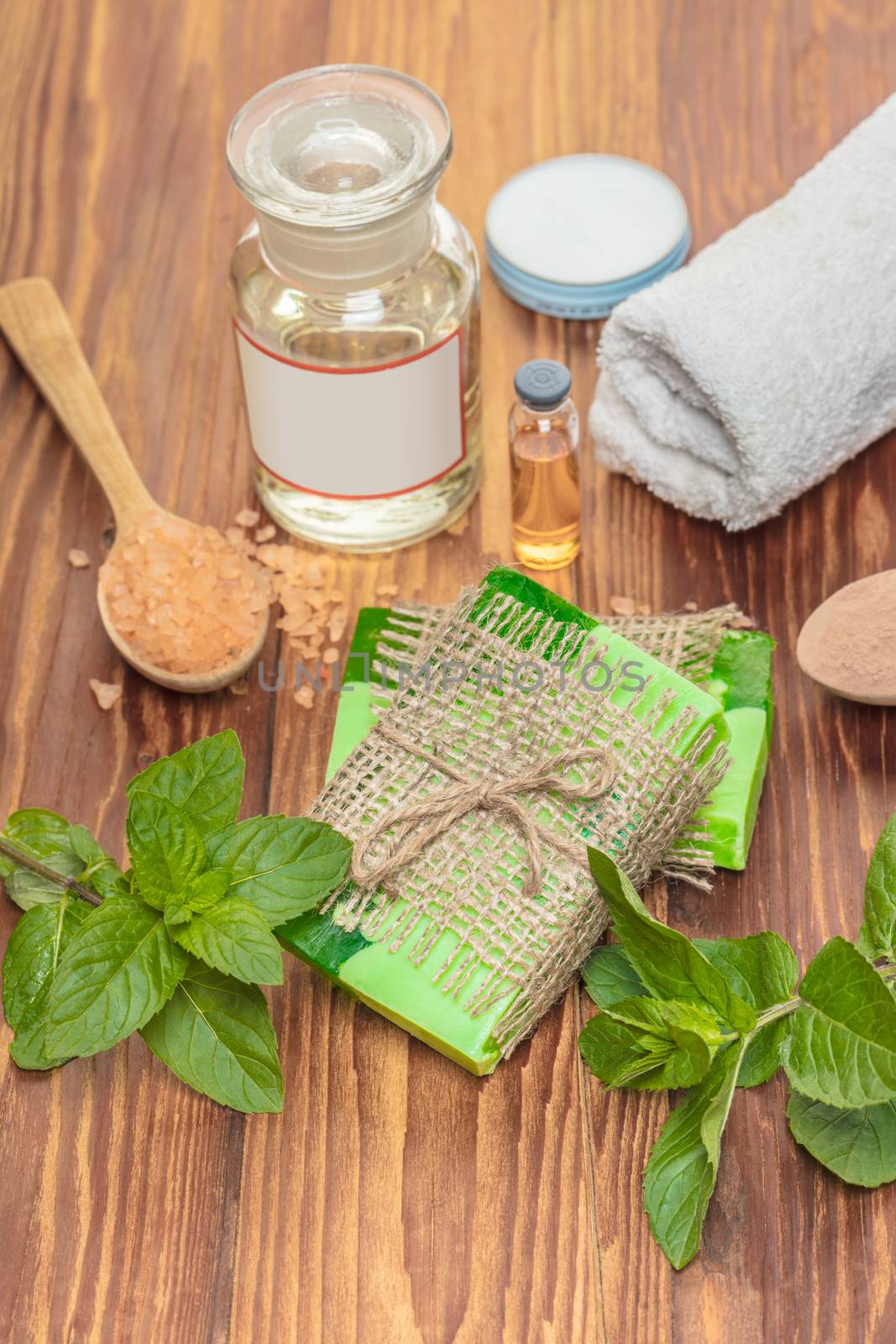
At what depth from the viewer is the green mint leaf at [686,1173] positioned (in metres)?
0.68

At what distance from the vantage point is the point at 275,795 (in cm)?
88

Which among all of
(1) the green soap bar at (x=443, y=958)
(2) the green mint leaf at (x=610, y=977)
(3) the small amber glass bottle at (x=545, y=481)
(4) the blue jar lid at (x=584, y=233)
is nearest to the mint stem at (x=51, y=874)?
(1) the green soap bar at (x=443, y=958)

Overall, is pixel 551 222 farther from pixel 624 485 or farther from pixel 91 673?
pixel 91 673

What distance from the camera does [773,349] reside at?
898 millimetres

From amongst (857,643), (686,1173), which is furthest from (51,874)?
(857,643)

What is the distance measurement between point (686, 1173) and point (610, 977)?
11cm

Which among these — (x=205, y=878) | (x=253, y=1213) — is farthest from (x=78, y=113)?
(x=253, y=1213)

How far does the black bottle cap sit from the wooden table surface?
0.14 m

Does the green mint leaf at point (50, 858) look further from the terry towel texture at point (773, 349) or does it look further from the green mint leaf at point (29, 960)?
the terry towel texture at point (773, 349)

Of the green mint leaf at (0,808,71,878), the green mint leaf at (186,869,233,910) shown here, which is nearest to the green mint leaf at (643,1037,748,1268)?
the green mint leaf at (186,869,233,910)

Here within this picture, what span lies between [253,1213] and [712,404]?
530 mm

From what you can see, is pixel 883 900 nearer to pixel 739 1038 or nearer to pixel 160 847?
pixel 739 1038

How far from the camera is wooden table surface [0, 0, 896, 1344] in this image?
27.9 inches

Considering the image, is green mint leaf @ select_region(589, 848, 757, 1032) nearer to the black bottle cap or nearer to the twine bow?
the twine bow
